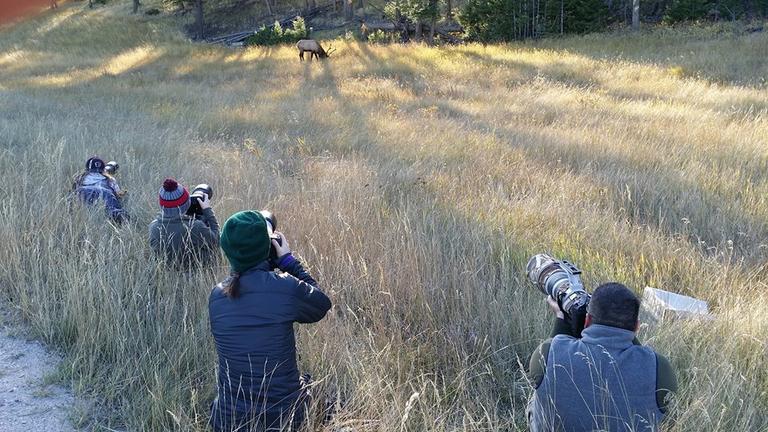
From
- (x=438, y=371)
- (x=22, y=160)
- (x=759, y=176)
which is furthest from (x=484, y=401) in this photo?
(x=22, y=160)

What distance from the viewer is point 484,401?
278 cm

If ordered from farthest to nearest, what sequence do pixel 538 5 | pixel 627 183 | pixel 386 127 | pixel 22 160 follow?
1. pixel 538 5
2. pixel 386 127
3. pixel 22 160
4. pixel 627 183

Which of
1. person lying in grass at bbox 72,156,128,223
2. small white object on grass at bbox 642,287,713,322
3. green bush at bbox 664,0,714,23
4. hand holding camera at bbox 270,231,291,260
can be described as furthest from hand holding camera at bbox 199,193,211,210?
green bush at bbox 664,0,714,23

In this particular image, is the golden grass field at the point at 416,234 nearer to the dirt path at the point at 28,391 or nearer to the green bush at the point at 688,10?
the dirt path at the point at 28,391

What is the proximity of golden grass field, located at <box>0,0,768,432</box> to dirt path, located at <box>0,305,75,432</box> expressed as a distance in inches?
3.4

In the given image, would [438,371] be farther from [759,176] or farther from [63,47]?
[63,47]

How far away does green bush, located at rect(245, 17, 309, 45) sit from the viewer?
1101 inches

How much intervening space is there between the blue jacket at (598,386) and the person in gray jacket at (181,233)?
8.48ft

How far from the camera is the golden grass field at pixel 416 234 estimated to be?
284 cm

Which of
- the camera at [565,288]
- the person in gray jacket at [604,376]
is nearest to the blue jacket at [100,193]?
the camera at [565,288]

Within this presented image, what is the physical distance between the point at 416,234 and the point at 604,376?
230 centimetres

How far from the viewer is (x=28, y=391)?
2871mm

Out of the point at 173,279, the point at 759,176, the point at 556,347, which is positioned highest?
the point at 556,347

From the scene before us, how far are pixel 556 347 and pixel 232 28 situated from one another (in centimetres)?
3673
